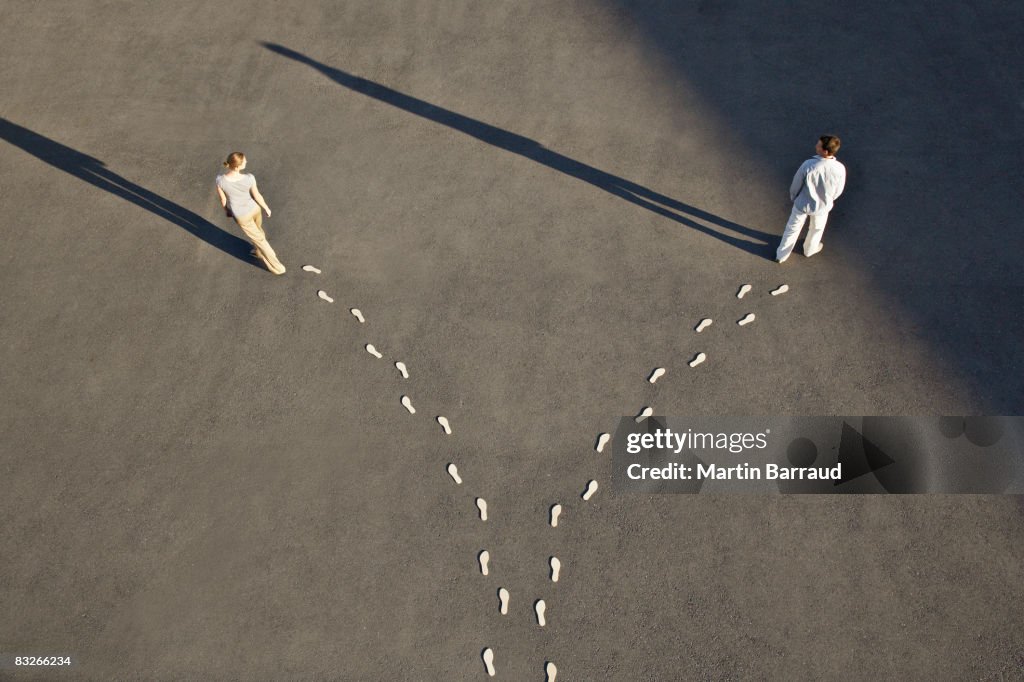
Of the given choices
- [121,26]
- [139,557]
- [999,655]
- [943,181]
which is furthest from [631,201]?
[121,26]

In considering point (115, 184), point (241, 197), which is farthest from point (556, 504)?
point (115, 184)

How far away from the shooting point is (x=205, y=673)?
6.48 m

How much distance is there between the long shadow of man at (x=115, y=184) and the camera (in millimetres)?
9047

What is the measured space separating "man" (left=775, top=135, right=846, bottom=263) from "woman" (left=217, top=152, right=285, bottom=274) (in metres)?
5.77

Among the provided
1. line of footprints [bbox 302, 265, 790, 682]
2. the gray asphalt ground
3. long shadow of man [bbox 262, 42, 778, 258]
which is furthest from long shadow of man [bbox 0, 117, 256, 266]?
long shadow of man [bbox 262, 42, 778, 258]

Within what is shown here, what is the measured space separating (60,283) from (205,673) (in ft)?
17.1

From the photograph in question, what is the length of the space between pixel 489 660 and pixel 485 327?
3476 mm

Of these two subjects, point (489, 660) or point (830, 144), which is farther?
point (830, 144)

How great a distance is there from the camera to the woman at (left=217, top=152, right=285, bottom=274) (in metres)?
7.56

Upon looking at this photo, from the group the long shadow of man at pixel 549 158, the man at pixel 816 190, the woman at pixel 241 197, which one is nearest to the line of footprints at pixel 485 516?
the woman at pixel 241 197

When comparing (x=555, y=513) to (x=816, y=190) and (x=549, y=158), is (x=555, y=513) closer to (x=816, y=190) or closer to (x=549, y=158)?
(x=816, y=190)

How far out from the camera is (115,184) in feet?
31.7

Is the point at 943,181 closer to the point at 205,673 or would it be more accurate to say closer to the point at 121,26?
the point at 205,673

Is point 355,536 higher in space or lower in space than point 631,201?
lower
